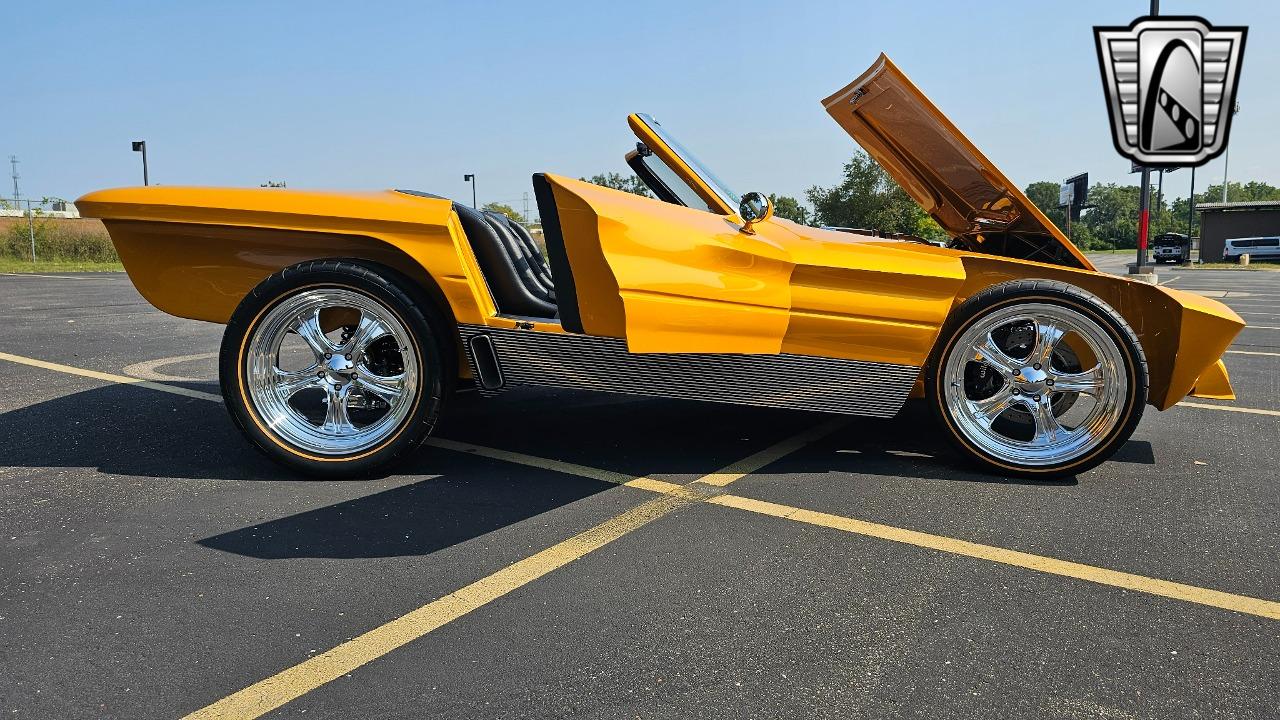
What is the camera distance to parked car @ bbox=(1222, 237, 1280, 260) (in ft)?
122

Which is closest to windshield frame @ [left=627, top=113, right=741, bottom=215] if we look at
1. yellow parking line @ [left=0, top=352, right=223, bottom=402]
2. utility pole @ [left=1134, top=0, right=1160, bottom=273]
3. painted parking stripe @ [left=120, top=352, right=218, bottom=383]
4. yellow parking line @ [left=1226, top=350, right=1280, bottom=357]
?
yellow parking line @ [left=0, top=352, right=223, bottom=402]

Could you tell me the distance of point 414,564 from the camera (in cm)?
258

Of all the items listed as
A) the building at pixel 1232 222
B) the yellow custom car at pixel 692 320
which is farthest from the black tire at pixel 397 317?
the building at pixel 1232 222

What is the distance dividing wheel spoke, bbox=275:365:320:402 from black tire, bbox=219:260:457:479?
0.13 meters

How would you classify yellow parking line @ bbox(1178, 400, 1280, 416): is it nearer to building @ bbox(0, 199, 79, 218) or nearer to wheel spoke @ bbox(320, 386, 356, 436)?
wheel spoke @ bbox(320, 386, 356, 436)

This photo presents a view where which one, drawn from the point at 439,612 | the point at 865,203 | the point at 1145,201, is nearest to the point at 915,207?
the point at 1145,201

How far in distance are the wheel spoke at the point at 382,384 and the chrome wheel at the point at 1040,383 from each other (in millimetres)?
2267

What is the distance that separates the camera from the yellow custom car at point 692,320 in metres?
3.25

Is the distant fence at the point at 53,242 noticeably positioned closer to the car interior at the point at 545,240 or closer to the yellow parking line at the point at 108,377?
the yellow parking line at the point at 108,377

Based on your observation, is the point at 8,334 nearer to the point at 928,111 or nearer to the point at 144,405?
the point at 144,405

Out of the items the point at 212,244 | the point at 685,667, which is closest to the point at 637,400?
the point at 212,244

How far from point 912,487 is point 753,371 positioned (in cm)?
78

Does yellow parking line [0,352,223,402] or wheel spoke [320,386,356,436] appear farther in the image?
yellow parking line [0,352,223,402]

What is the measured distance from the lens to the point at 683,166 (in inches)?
→ 142
